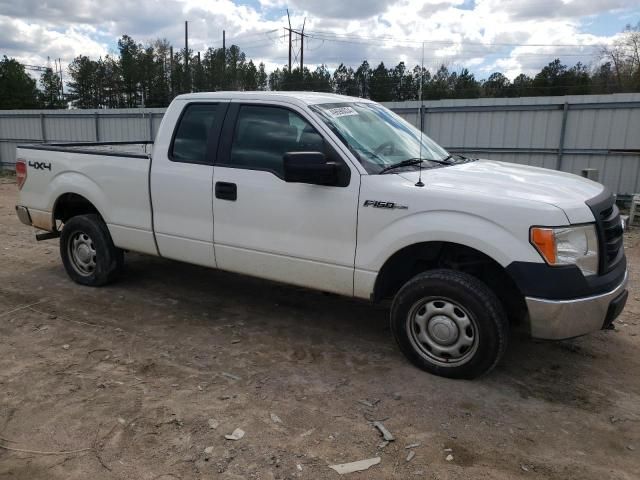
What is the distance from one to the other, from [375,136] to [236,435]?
247cm

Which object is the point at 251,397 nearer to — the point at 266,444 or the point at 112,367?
the point at 266,444

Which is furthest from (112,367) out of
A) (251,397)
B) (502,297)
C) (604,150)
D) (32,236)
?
(604,150)

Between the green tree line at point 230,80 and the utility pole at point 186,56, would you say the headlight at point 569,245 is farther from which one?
the utility pole at point 186,56

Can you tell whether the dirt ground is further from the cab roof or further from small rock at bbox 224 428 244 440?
the cab roof

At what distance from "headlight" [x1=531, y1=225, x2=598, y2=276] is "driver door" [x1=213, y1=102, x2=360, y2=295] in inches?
50.5

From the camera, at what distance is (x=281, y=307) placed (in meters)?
5.30

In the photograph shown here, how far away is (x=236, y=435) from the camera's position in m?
3.13

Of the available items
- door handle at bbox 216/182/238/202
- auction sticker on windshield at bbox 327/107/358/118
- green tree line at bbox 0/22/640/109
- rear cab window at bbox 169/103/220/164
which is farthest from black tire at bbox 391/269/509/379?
green tree line at bbox 0/22/640/109

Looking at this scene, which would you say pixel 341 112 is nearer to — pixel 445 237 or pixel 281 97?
pixel 281 97

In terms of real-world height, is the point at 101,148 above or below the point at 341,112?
below

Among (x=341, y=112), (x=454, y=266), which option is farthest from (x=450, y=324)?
(x=341, y=112)

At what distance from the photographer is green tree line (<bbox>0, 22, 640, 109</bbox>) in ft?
144

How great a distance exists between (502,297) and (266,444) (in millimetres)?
1933

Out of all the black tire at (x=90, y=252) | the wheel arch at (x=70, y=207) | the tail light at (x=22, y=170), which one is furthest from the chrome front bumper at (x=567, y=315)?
the tail light at (x=22, y=170)
